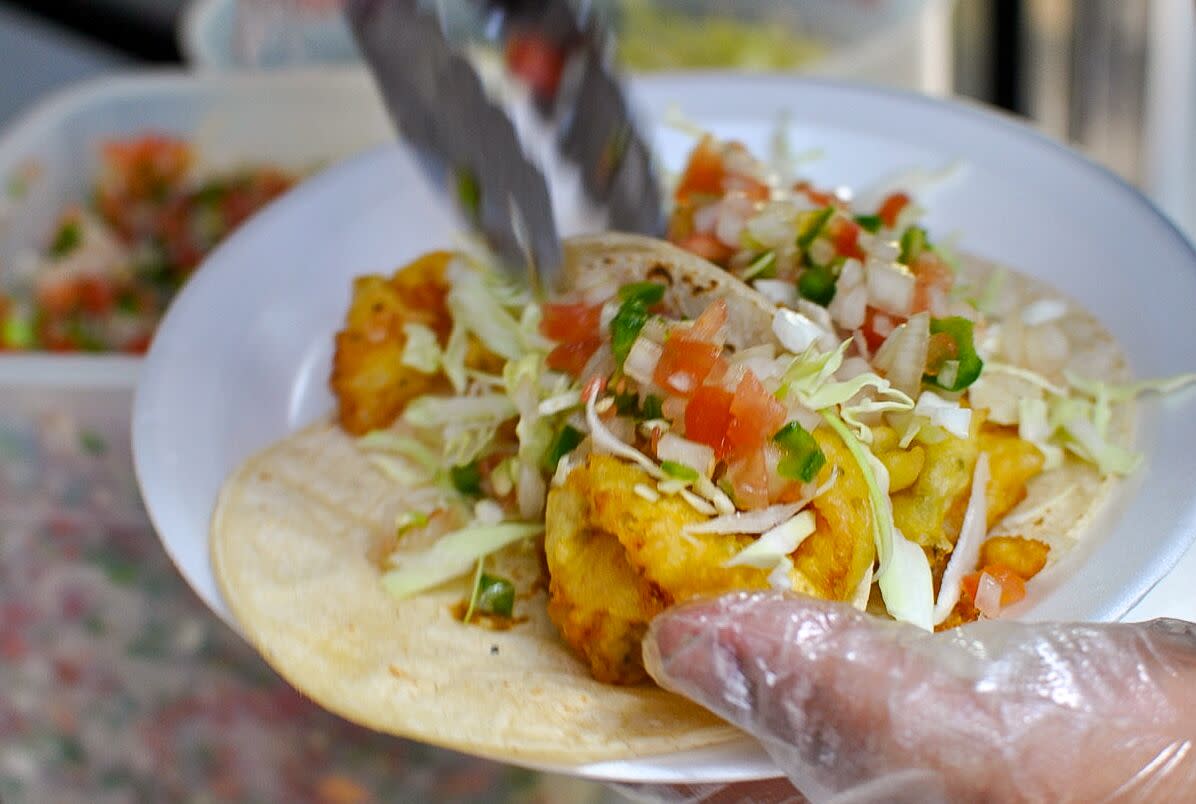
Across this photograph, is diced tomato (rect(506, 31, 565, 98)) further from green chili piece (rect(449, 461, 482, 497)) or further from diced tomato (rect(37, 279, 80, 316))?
diced tomato (rect(37, 279, 80, 316))

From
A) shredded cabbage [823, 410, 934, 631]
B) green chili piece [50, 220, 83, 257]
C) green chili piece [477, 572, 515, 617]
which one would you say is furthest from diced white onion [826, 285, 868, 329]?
green chili piece [50, 220, 83, 257]

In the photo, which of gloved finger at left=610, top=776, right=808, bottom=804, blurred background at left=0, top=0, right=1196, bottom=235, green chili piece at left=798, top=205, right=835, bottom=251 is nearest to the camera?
gloved finger at left=610, top=776, right=808, bottom=804

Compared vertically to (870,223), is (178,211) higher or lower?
lower

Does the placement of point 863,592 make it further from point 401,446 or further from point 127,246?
point 127,246

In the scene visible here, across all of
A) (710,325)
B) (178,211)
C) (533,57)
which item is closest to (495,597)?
(710,325)

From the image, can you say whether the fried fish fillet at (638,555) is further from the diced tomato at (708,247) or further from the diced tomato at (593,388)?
the diced tomato at (708,247)

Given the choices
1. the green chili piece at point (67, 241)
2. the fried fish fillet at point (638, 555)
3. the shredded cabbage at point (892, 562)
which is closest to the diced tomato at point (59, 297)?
the green chili piece at point (67, 241)
